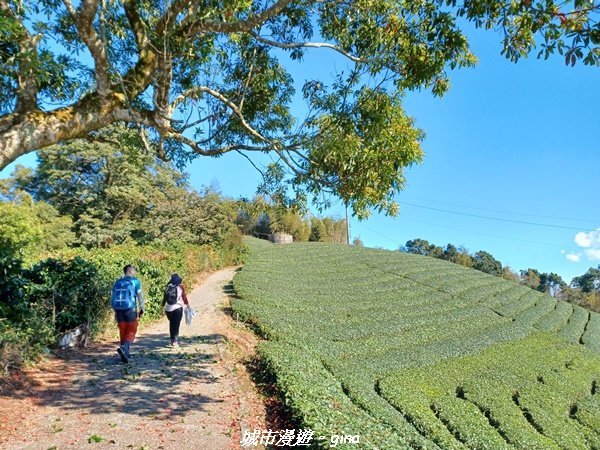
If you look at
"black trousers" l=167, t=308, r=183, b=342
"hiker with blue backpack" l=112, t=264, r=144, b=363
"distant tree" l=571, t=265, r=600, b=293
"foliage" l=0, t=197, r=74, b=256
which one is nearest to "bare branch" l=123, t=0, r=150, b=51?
"hiker with blue backpack" l=112, t=264, r=144, b=363

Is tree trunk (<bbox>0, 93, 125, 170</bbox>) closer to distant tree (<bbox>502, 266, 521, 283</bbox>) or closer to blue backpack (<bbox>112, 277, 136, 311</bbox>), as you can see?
blue backpack (<bbox>112, 277, 136, 311</bbox>)

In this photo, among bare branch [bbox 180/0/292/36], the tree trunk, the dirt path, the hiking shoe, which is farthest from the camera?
the hiking shoe

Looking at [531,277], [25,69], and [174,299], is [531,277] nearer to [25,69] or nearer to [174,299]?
[174,299]

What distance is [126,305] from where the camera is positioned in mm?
6512

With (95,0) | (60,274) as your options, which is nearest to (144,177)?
(60,274)

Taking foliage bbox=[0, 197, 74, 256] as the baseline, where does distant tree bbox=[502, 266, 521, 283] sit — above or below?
above

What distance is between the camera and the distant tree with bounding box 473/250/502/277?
59.3 m

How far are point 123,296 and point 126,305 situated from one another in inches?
6.0

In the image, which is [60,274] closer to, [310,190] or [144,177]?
[310,190]

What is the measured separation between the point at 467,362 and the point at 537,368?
251 centimetres

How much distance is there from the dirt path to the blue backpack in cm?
104

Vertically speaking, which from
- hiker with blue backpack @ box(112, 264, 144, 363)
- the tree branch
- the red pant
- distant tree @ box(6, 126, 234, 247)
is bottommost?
the red pant

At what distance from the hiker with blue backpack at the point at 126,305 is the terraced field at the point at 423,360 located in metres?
2.37

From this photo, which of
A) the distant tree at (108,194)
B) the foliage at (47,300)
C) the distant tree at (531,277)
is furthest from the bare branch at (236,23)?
the distant tree at (531,277)
